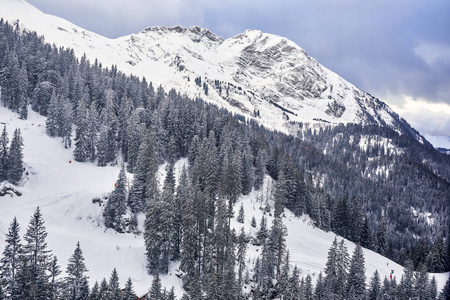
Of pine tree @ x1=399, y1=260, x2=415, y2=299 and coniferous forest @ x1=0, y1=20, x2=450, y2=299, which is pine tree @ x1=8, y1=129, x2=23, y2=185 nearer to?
coniferous forest @ x1=0, y1=20, x2=450, y2=299

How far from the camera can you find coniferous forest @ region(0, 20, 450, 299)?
4534cm

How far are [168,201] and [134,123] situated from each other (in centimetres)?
4095

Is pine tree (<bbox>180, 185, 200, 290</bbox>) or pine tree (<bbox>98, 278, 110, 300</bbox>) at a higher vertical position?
pine tree (<bbox>180, 185, 200, 290</bbox>)

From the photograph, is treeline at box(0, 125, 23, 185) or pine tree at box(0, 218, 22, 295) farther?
treeline at box(0, 125, 23, 185)

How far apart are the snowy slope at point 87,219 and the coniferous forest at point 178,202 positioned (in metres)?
2.76

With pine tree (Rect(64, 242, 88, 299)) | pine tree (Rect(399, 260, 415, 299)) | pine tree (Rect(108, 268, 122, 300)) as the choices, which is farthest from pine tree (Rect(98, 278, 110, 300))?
pine tree (Rect(399, 260, 415, 299))

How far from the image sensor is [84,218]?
63.8 meters

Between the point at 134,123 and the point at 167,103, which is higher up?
the point at 167,103

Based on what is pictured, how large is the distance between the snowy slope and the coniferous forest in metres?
2.76

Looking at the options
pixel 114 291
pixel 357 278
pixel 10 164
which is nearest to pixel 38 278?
pixel 114 291

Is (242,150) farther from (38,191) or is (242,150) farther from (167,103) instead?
(38,191)

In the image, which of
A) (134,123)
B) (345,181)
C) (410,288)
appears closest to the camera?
(410,288)

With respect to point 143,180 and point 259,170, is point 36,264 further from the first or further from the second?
point 259,170

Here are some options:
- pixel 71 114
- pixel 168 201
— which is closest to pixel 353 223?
pixel 168 201
